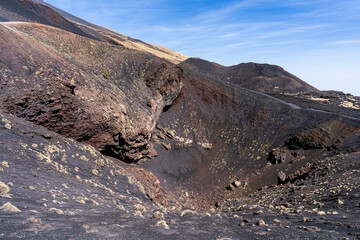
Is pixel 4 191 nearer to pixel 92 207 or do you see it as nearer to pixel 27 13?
pixel 92 207

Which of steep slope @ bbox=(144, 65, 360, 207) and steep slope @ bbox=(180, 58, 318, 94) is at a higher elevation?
steep slope @ bbox=(180, 58, 318, 94)

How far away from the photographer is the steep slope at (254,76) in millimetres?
62594

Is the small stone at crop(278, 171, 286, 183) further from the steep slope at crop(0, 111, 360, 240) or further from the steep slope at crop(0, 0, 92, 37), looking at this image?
the steep slope at crop(0, 0, 92, 37)

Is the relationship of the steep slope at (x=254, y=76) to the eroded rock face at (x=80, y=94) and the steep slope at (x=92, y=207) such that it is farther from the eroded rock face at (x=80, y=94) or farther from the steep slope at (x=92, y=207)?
the steep slope at (x=92, y=207)

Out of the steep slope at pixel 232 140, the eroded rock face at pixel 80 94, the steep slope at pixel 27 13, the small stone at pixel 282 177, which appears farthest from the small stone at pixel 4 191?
the steep slope at pixel 27 13

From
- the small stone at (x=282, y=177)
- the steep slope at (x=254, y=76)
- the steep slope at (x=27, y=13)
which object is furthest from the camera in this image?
the steep slope at (x=254, y=76)

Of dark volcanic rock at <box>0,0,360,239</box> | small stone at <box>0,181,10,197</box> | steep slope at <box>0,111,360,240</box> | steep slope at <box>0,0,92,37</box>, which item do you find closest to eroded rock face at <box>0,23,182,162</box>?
dark volcanic rock at <box>0,0,360,239</box>

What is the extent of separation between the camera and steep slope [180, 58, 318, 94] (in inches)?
2464

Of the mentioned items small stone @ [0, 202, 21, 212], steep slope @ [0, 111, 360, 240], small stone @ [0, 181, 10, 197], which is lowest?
steep slope @ [0, 111, 360, 240]

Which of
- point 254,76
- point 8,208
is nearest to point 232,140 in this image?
point 8,208

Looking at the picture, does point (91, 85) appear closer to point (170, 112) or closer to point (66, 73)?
point (66, 73)

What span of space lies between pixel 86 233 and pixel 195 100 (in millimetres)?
30680

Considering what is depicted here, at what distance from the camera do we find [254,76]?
73.3 m

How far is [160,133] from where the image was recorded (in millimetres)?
27656
